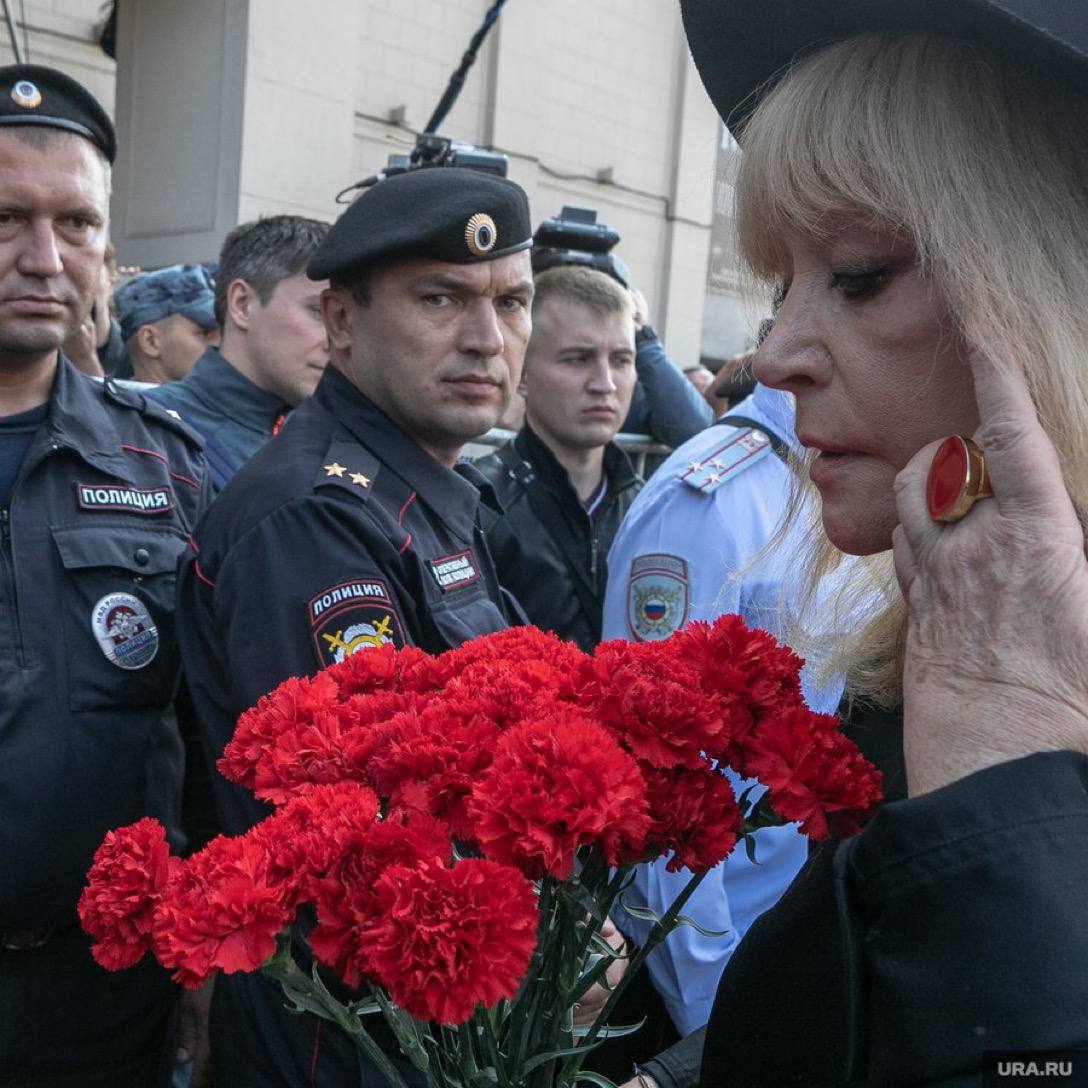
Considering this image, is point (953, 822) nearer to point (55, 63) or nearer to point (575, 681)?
point (575, 681)

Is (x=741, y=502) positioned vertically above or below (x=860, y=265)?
Answer: below

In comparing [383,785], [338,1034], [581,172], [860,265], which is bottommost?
[581,172]

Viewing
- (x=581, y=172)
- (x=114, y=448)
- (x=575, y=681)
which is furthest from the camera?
(x=581, y=172)

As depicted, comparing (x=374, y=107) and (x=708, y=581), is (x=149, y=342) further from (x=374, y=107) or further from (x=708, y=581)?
(x=374, y=107)

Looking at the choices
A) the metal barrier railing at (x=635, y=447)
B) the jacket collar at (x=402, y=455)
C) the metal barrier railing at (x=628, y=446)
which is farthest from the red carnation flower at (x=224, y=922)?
the metal barrier railing at (x=635, y=447)

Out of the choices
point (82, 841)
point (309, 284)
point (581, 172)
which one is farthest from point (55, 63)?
point (82, 841)

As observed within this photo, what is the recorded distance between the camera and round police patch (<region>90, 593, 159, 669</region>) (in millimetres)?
2576

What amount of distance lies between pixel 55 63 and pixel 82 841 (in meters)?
8.89

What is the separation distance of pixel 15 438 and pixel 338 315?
2.44 ft

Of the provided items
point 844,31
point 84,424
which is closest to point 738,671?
point 844,31

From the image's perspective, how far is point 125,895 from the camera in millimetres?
1025

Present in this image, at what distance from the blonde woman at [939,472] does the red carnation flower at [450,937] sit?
30 cm

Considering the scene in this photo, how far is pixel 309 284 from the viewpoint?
13.7 feet

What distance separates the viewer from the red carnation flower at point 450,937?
874mm
